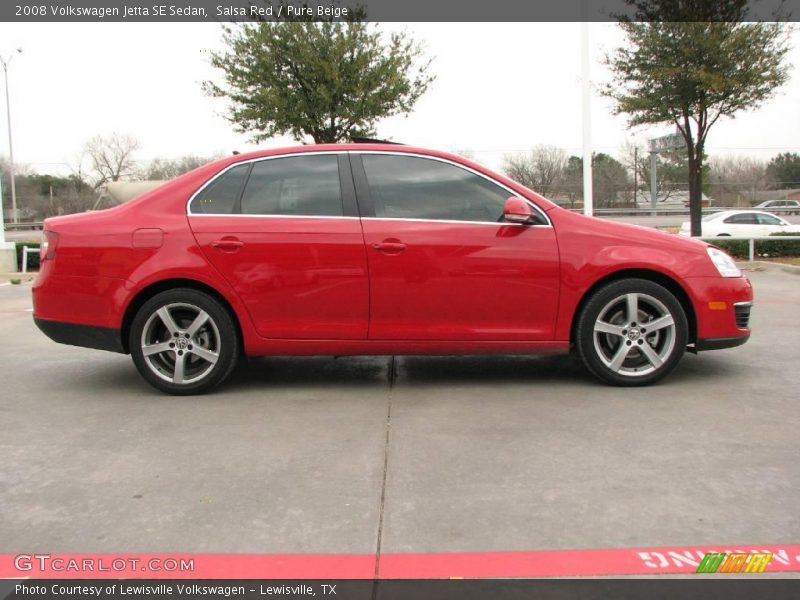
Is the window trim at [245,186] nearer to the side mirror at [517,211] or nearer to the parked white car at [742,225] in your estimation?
the side mirror at [517,211]

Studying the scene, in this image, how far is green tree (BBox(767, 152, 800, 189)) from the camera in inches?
2151

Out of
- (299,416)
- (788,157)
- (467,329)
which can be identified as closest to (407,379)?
(467,329)

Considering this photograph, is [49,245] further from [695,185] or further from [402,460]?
[695,185]

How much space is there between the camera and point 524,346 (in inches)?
190

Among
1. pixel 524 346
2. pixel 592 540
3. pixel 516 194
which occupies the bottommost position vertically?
pixel 592 540

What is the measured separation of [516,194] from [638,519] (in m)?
2.55

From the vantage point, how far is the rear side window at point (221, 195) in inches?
192

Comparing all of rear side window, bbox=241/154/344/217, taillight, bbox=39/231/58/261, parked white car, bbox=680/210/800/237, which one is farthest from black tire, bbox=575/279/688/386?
parked white car, bbox=680/210/800/237

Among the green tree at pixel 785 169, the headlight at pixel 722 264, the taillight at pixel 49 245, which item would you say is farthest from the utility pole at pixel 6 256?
the green tree at pixel 785 169

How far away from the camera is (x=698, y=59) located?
15.7 meters

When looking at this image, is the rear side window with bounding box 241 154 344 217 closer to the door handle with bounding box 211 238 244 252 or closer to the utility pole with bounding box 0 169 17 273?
the door handle with bounding box 211 238 244 252

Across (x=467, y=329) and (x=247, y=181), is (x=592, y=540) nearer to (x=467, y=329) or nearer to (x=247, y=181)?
(x=467, y=329)

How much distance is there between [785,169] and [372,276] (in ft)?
202
